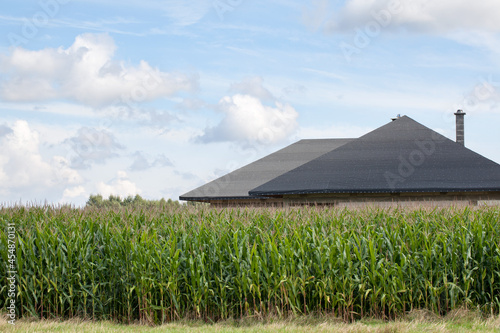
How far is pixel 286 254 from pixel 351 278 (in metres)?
1.35

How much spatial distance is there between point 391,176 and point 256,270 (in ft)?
41.3

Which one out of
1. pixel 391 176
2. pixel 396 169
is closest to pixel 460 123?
pixel 396 169

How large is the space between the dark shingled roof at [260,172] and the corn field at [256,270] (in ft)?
53.5

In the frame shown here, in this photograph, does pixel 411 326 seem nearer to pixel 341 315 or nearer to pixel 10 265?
pixel 341 315

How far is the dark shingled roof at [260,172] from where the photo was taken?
96.8 ft

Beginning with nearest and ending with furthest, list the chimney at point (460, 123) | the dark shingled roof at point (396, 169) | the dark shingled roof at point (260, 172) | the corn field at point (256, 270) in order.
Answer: the corn field at point (256, 270) < the dark shingled roof at point (396, 169) < the dark shingled roof at point (260, 172) < the chimney at point (460, 123)

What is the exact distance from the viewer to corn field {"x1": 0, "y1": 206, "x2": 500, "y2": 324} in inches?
450

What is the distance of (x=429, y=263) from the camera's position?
1156cm

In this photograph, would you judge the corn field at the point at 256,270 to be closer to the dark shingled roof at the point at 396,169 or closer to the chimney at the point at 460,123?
the dark shingled roof at the point at 396,169

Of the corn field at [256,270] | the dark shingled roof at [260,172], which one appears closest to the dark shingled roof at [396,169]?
the dark shingled roof at [260,172]

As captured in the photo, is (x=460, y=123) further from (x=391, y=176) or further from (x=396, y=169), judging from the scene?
(x=391, y=176)

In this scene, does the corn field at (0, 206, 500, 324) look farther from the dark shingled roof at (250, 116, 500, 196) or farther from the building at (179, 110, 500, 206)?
the dark shingled roof at (250, 116, 500, 196)

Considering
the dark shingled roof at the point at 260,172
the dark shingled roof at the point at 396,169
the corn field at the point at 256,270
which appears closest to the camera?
the corn field at the point at 256,270

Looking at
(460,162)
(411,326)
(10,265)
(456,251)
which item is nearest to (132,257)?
(10,265)
